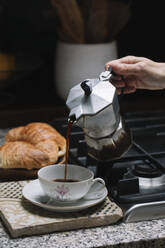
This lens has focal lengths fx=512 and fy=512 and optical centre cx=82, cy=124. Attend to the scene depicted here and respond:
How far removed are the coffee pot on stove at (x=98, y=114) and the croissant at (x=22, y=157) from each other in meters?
0.16

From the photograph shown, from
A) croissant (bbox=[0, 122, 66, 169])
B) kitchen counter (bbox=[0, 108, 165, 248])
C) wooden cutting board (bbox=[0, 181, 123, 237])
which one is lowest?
kitchen counter (bbox=[0, 108, 165, 248])

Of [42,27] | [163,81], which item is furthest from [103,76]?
[42,27]

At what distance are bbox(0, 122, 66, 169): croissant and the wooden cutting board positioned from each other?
0.16 m

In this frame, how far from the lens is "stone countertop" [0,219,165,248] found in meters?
0.96

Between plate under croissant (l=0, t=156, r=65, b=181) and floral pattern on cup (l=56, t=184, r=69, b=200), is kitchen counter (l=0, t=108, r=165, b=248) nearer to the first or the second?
floral pattern on cup (l=56, t=184, r=69, b=200)

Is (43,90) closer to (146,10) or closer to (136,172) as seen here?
(146,10)

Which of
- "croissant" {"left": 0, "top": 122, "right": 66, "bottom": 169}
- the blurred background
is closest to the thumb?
"croissant" {"left": 0, "top": 122, "right": 66, "bottom": 169}

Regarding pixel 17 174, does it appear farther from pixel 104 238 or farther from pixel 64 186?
pixel 104 238

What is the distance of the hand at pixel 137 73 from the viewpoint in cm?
125

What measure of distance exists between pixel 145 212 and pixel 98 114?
225 millimetres

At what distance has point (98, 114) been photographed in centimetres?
106

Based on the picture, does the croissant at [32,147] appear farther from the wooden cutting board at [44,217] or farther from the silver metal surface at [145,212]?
the silver metal surface at [145,212]

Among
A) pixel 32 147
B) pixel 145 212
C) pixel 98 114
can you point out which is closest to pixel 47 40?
pixel 32 147

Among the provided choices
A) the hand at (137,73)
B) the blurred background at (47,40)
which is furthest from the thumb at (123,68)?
the blurred background at (47,40)
